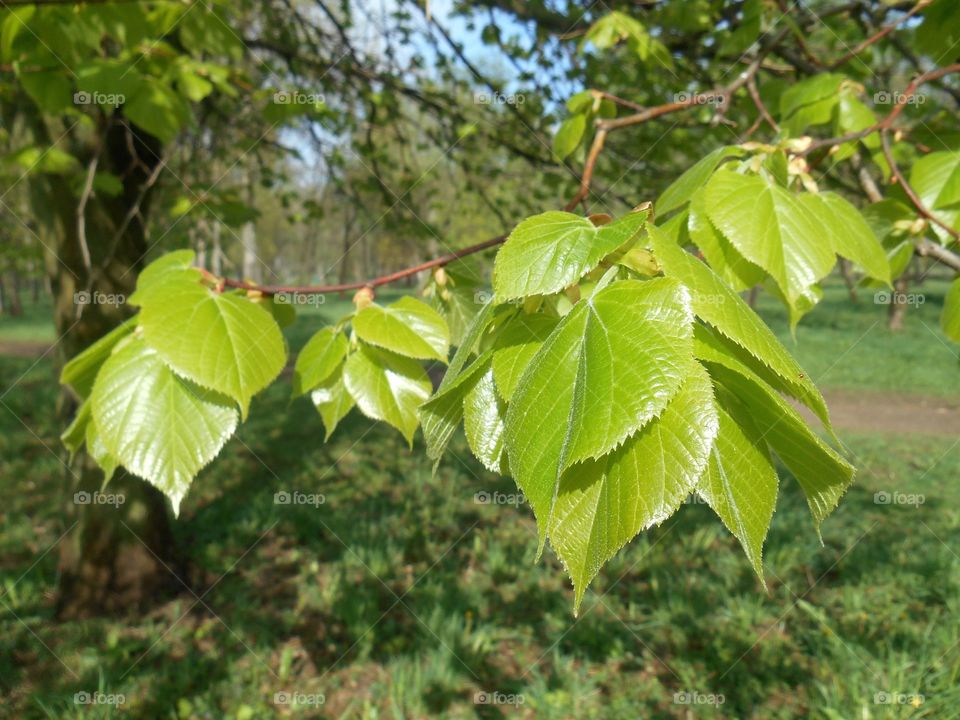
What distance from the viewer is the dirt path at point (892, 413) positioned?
7.05 metres

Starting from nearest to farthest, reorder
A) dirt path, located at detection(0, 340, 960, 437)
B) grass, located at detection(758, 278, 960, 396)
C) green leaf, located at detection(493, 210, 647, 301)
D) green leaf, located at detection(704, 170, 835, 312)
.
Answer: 1. green leaf, located at detection(493, 210, 647, 301)
2. green leaf, located at detection(704, 170, 835, 312)
3. dirt path, located at detection(0, 340, 960, 437)
4. grass, located at detection(758, 278, 960, 396)

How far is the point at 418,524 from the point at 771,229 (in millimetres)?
3802

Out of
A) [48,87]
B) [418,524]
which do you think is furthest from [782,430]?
[418,524]

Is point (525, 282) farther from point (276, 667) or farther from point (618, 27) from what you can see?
point (276, 667)

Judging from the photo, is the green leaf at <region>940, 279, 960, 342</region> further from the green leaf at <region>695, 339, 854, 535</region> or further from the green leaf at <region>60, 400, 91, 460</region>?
the green leaf at <region>60, 400, 91, 460</region>

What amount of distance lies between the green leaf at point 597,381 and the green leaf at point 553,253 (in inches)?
2.4

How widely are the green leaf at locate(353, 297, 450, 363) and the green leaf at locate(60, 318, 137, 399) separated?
341mm

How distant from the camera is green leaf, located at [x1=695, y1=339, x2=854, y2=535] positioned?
0.47m

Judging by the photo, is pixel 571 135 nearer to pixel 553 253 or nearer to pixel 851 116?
pixel 851 116

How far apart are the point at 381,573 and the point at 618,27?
305cm

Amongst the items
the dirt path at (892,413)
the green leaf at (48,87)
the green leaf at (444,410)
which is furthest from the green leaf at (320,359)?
the dirt path at (892,413)

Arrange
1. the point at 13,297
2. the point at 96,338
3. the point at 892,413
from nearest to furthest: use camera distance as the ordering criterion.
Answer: the point at 96,338 → the point at 892,413 → the point at 13,297

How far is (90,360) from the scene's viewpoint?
95cm

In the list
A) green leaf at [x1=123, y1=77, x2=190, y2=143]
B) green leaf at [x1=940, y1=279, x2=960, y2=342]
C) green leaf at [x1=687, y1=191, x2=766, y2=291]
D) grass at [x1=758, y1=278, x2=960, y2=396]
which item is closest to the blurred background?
green leaf at [x1=123, y1=77, x2=190, y2=143]
